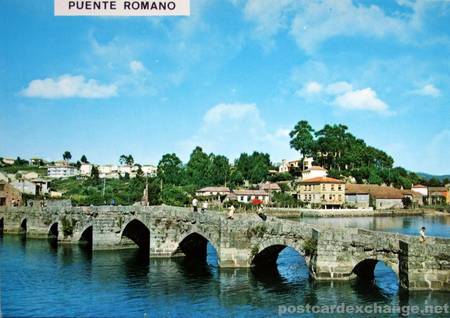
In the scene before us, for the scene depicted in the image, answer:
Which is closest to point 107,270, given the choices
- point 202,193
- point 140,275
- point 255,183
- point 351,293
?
point 140,275

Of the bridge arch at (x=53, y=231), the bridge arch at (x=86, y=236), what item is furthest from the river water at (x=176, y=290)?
the bridge arch at (x=53, y=231)

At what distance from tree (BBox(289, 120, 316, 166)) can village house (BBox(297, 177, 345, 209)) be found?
16.6 metres

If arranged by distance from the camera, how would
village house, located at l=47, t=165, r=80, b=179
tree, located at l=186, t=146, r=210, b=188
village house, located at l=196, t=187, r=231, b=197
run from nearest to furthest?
village house, located at l=196, t=187, r=231, b=197 < tree, located at l=186, t=146, r=210, b=188 < village house, located at l=47, t=165, r=80, b=179

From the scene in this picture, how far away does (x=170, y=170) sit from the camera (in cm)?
11662

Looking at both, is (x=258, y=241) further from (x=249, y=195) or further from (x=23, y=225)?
(x=249, y=195)

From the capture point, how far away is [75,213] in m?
47.5

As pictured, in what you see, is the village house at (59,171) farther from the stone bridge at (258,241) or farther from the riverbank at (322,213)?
the stone bridge at (258,241)

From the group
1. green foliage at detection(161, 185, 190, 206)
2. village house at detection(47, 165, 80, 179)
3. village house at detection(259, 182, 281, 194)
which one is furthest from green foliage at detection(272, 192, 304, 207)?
village house at detection(47, 165, 80, 179)

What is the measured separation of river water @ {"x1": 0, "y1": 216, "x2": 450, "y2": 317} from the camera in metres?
23.9

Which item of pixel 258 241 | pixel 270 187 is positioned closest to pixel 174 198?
pixel 270 187

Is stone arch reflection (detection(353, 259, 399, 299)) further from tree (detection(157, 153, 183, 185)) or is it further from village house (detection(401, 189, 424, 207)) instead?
village house (detection(401, 189, 424, 207))

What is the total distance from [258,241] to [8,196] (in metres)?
48.2

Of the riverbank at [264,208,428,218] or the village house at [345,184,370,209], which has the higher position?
the village house at [345,184,370,209]

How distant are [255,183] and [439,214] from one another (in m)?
43.0
